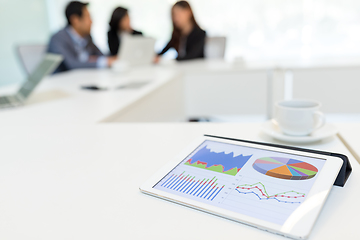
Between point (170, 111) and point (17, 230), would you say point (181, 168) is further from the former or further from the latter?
point (170, 111)

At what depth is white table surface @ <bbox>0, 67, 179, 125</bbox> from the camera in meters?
1.05

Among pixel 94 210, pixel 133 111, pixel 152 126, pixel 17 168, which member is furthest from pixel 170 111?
pixel 94 210

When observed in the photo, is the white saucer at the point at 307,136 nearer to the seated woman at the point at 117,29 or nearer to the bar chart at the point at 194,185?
the bar chart at the point at 194,185

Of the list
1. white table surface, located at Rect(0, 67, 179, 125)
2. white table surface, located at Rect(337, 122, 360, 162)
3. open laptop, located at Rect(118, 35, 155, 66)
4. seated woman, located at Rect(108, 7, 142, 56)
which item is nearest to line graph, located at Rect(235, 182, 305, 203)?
white table surface, located at Rect(337, 122, 360, 162)

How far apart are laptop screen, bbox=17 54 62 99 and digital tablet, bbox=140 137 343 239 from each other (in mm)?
901

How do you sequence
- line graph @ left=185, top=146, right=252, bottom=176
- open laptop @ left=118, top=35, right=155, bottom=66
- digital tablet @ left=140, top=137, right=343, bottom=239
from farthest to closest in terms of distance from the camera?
open laptop @ left=118, top=35, right=155, bottom=66, line graph @ left=185, top=146, right=252, bottom=176, digital tablet @ left=140, top=137, right=343, bottom=239

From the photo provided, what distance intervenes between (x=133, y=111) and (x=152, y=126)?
45 centimetres

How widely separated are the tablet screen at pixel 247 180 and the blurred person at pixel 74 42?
2049 millimetres

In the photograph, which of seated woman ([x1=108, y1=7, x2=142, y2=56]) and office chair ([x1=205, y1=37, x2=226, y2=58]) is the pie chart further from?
seated woman ([x1=108, y1=7, x2=142, y2=56])

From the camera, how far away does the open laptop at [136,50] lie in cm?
243

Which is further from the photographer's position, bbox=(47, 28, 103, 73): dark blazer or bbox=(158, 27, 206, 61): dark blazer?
bbox=(158, 27, 206, 61): dark blazer

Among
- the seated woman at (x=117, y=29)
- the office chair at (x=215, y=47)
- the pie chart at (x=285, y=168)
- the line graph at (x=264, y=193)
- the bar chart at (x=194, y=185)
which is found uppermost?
the seated woman at (x=117, y=29)

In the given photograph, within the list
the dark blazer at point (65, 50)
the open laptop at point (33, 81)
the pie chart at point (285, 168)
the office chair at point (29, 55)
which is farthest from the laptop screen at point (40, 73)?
the office chair at point (29, 55)

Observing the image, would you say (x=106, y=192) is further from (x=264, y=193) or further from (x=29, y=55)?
(x=29, y=55)
